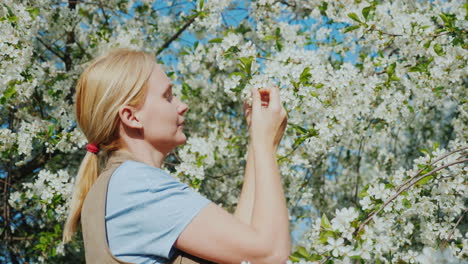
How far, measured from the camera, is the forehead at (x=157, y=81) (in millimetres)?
1546

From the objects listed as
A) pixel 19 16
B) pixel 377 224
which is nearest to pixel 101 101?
pixel 377 224

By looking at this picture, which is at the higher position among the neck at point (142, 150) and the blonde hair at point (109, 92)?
the blonde hair at point (109, 92)

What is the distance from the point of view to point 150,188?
4.37 feet

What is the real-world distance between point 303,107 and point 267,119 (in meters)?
1.07

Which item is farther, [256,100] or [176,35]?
[176,35]

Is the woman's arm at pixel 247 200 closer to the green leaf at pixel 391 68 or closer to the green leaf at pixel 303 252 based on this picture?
the green leaf at pixel 303 252

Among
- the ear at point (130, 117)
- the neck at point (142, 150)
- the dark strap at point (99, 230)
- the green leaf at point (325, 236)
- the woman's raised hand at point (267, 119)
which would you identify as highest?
the woman's raised hand at point (267, 119)

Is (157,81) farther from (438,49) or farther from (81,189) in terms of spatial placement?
(438,49)

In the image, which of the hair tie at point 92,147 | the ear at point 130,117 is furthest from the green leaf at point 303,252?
the hair tie at point 92,147

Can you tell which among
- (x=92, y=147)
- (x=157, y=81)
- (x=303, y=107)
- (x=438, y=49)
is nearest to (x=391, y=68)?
(x=438, y=49)

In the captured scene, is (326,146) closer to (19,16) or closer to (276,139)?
(276,139)

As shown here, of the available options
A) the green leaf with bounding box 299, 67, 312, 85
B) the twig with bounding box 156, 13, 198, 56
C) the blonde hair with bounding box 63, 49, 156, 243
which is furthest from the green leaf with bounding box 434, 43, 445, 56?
the twig with bounding box 156, 13, 198, 56

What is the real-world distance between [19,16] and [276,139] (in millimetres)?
2280

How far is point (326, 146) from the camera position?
2994 mm
